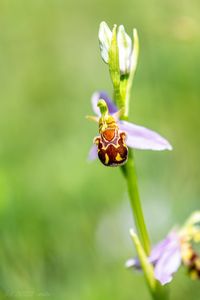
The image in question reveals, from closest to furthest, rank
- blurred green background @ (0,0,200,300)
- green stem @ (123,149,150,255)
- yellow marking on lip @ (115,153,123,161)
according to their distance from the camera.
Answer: yellow marking on lip @ (115,153,123,161)
green stem @ (123,149,150,255)
blurred green background @ (0,0,200,300)

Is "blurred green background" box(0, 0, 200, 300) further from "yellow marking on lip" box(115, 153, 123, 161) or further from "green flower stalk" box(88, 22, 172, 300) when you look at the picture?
"yellow marking on lip" box(115, 153, 123, 161)

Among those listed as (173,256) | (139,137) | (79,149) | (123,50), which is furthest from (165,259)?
(79,149)

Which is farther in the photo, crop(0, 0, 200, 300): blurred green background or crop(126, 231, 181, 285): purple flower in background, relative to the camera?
crop(0, 0, 200, 300): blurred green background

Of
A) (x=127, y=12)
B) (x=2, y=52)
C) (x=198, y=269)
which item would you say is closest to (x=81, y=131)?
(x=2, y=52)

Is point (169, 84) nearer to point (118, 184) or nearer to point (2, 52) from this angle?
point (118, 184)

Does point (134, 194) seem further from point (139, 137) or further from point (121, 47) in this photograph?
point (121, 47)

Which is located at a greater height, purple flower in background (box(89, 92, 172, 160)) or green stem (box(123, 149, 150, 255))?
purple flower in background (box(89, 92, 172, 160))

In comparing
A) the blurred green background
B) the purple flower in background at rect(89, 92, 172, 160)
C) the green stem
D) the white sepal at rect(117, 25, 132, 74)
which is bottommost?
the blurred green background

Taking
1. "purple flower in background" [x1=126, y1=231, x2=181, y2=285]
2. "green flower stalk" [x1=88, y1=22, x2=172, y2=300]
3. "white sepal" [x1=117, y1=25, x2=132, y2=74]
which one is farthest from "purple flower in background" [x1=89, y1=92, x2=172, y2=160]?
"purple flower in background" [x1=126, y1=231, x2=181, y2=285]
